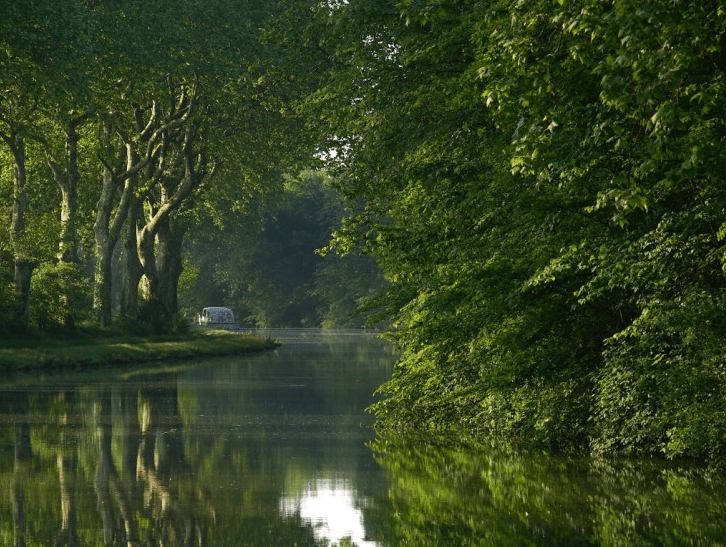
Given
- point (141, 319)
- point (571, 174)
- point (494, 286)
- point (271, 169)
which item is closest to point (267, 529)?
point (571, 174)

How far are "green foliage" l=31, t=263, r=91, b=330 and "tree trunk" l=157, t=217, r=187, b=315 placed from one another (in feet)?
48.2

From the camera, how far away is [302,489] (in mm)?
15258

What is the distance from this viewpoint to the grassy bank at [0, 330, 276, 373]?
44000 mm

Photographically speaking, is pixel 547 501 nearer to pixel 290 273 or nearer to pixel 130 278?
pixel 130 278

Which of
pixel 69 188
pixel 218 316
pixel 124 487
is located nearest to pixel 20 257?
pixel 69 188

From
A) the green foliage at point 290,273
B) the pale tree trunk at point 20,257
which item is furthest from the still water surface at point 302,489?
the green foliage at point 290,273

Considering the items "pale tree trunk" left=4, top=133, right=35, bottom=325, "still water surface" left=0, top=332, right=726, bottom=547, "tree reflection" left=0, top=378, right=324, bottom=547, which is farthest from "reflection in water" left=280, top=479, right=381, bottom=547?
"pale tree trunk" left=4, top=133, right=35, bottom=325

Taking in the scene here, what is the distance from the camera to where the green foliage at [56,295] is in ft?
170

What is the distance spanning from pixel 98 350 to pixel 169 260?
907 inches

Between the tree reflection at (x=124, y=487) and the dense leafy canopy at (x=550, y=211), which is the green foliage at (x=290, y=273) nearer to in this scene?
the tree reflection at (x=124, y=487)

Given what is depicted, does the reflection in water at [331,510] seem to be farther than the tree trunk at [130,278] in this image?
No

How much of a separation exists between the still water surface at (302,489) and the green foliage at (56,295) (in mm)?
25568

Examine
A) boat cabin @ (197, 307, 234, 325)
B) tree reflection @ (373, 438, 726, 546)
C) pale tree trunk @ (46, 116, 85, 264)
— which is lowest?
tree reflection @ (373, 438, 726, 546)

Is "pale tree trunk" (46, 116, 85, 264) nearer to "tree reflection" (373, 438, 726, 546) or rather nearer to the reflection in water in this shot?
"tree reflection" (373, 438, 726, 546)
